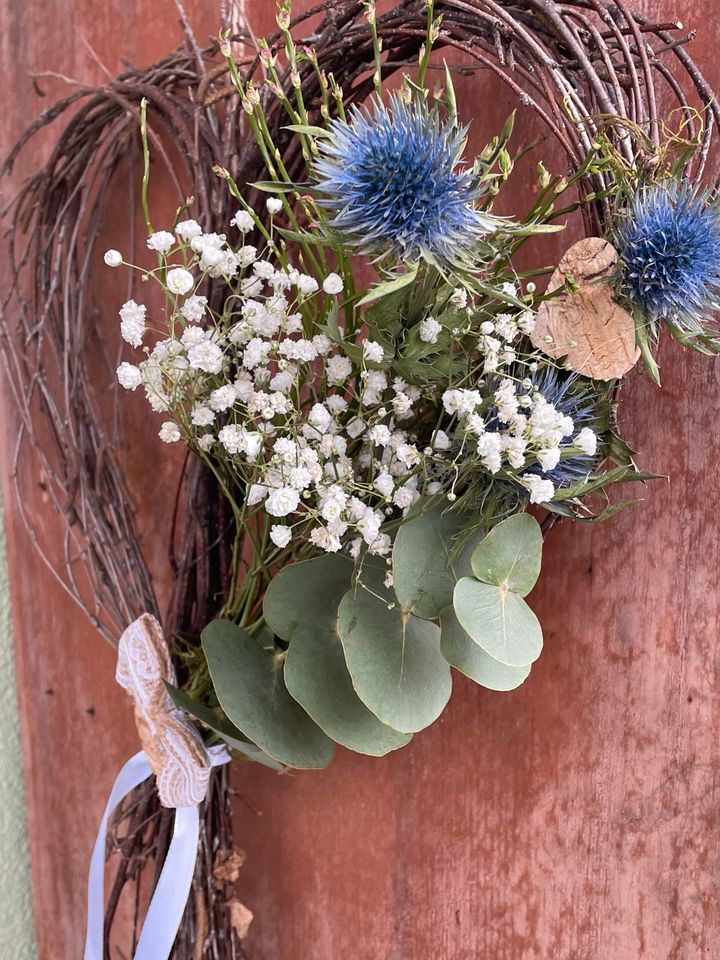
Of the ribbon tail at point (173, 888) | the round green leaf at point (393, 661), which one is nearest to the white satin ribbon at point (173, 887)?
the ribbon tail at point (173, 888)

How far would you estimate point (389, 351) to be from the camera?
508mm

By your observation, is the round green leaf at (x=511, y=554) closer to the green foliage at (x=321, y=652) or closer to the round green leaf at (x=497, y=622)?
the round green leaf at (x=497, y=622)

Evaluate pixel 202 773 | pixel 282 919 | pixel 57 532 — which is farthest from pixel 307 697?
pixel 57 532

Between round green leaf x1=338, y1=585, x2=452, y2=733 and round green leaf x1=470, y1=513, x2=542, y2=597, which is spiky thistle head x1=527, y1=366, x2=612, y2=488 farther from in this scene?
round green leaf x1=338, y1=585, x2=452, y2=733

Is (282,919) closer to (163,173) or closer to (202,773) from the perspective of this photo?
(202,773)

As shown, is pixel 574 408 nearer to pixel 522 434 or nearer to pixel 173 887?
pixel 522 434

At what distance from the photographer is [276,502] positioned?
49 cm

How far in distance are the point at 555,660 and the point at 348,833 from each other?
0.29m

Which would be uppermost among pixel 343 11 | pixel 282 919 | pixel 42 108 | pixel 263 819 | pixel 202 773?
pixel 42 108

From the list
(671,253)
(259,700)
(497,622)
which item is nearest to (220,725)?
(259,700)

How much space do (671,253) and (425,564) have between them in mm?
248

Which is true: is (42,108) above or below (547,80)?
above

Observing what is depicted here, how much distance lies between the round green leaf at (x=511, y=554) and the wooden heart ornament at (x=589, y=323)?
108 millimetres

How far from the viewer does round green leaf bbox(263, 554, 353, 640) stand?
59 cm
